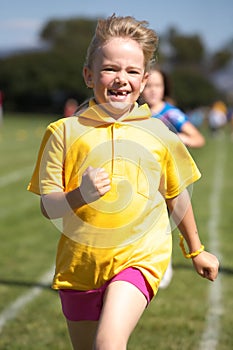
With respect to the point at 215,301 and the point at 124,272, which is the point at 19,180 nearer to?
the point at 215,301

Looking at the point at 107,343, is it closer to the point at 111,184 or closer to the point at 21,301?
the point at 111,184

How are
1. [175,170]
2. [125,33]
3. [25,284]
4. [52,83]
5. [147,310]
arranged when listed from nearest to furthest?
[125,33] → [175,170] → [147,310] → [25,284] → [52,83]

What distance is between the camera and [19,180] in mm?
17047

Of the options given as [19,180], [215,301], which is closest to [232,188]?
[19,180]

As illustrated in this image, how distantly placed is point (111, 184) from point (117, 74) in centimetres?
54

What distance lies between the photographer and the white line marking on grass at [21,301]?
616cm

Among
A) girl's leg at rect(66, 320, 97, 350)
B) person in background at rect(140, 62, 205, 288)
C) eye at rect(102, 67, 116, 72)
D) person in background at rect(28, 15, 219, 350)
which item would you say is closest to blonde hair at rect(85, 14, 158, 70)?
person in background at rect(28, 15, 219, 350)

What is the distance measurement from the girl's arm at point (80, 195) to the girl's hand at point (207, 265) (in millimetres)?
761

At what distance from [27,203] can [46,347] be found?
8.05 metres

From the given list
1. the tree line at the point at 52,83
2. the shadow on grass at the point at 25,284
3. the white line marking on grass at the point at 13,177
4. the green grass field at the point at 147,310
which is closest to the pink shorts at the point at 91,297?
the green grass field at the point at 147,310

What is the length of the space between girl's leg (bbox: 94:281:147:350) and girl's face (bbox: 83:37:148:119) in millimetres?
867

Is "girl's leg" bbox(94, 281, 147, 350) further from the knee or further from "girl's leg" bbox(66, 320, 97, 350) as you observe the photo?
"girl's leg" bbox(66, 320, 97, 350)

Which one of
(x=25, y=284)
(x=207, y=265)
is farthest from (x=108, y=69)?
(x=25, y=284)

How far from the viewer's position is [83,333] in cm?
367
